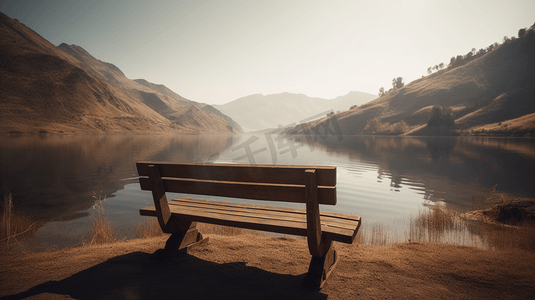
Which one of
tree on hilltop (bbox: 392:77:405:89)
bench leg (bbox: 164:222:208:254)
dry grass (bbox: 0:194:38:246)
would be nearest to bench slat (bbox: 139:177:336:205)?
bench leg (bbox: 164:222:208:254)

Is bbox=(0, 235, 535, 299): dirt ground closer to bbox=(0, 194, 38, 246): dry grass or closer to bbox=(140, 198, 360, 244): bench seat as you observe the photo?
bbox=(140, 198, 360, 244): bench seat

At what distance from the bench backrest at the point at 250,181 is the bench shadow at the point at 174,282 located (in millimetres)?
1146

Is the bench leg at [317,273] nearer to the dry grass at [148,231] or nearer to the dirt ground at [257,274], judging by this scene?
the dirt ground at [257,274]

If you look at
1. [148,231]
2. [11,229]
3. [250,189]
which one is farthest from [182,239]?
[11,229]

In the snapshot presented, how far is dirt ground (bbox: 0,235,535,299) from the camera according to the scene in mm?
2902

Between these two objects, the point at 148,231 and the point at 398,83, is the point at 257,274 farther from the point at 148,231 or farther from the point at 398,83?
the point at 398,83

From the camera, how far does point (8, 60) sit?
298 feet

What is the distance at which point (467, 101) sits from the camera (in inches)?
4596

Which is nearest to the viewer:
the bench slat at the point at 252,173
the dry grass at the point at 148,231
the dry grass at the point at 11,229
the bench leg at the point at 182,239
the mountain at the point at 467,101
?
the bench slat at the point at 252,173

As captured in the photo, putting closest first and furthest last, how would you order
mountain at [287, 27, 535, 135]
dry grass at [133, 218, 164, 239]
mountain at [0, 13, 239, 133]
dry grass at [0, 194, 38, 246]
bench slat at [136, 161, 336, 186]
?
bench slat at [136, 161, 336, 186]
dry grass at [0, 194, 38, 246]
dry grass at [133, 218, 164, 239]
mountain at [0, 13, 239, 133]
mountain at [287, 27, 535, 135]

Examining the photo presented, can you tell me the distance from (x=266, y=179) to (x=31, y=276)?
3.54m

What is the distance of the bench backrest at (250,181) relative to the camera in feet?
8.46

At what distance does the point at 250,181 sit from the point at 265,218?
2.22 feet

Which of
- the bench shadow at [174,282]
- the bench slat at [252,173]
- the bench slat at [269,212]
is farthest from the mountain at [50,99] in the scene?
the bench slat at [252,173]
